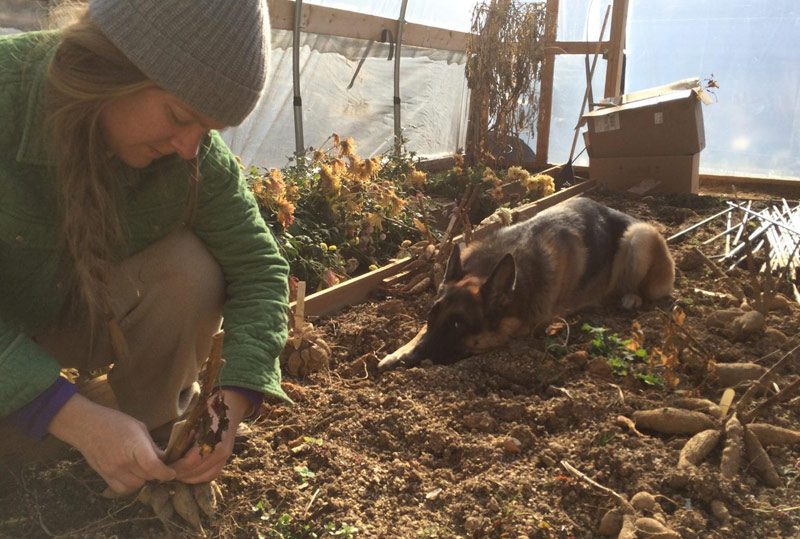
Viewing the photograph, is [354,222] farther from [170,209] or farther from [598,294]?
[170,209]

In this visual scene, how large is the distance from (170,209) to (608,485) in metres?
1.98

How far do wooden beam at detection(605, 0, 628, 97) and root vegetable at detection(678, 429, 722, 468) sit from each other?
8.42 m

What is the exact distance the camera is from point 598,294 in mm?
5438

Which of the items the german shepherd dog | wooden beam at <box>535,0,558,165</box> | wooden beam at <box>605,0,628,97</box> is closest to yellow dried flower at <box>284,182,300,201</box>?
the german shepherd dog

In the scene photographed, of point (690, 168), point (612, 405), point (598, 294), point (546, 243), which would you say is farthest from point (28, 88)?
point (690, 168)

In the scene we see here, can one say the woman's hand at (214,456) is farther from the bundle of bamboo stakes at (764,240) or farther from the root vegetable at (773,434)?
the bundle of bamboo stakes at (764,240)

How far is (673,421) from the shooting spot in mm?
3162

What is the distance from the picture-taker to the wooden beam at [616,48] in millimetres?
10281

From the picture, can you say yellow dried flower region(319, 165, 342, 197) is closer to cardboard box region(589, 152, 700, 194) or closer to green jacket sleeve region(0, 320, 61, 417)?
green jacket sleeve region(0, 320, 61, 417)

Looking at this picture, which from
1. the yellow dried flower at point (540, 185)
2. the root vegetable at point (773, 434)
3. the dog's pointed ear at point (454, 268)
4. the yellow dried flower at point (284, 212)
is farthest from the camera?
the yellow dried flower at point (540, 185)

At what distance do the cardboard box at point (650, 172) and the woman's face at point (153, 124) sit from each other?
733 centimetres

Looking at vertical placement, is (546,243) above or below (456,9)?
below

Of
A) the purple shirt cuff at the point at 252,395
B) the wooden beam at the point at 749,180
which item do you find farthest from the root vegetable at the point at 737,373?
the wooden beam at the point at 749,180

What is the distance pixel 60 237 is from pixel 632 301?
415 centimetres
